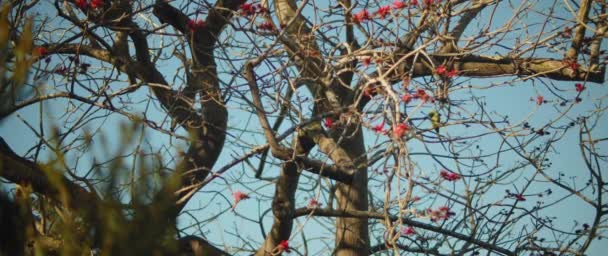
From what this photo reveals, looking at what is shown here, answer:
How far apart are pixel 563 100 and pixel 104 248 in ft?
12.8

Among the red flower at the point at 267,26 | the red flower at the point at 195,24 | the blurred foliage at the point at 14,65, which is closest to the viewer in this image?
the blurred foliage at the point at 14,65

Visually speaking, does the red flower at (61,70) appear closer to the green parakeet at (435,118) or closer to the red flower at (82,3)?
the red flower at (82,3)

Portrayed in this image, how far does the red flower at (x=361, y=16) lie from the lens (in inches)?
173

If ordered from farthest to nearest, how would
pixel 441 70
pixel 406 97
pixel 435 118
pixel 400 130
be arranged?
pixel 441 70, pixel 435 118, pixel 406 97, pixel 400 130

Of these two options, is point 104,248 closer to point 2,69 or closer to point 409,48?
point 2,69

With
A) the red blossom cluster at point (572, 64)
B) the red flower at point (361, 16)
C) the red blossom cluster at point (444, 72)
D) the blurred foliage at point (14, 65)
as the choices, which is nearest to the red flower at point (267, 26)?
the red flower at point (361, 16)

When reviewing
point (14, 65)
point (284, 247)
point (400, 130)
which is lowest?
point (14, 65)

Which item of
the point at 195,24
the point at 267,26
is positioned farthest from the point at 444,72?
the point at 195,24

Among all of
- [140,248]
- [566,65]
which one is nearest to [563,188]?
[566,65]

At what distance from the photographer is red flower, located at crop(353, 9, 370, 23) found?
4402 millimetres

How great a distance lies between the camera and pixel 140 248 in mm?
1425

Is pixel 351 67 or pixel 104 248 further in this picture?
pixel 351 67

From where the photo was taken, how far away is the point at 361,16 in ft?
14.5

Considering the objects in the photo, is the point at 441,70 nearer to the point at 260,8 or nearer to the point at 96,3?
the point at 260,8
